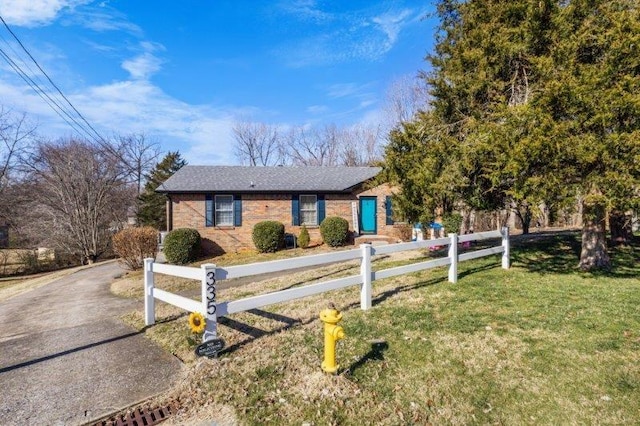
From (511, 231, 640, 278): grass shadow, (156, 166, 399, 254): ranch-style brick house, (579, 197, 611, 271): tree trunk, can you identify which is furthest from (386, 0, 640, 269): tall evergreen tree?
(156, 166, 399, 254): ranch-style brick house

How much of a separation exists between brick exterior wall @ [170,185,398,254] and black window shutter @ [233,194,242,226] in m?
0.15

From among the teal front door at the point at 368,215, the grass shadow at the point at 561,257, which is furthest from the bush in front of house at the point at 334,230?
the grass shadow at the point at 561,257

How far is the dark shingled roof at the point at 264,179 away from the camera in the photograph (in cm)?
1750

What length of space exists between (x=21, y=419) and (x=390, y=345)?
396cm

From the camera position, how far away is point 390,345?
466 cm

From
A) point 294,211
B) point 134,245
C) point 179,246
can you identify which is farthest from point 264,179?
point 134,245

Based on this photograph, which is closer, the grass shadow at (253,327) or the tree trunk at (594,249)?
the grass shadow at (253,327)

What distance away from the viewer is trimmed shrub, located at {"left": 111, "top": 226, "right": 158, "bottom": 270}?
1410cm

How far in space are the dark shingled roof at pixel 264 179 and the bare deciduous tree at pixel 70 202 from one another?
36.0 feet

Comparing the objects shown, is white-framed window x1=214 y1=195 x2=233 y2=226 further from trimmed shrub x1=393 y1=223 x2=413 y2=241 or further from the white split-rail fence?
the white split-rail fence

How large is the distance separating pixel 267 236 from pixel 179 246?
384cm

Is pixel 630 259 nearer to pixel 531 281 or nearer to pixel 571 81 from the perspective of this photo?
pixel 531 281

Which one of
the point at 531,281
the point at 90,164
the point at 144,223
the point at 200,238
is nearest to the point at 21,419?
the point at 531,281

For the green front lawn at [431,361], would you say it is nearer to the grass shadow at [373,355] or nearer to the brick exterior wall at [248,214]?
the grass shadow at [373,355]
